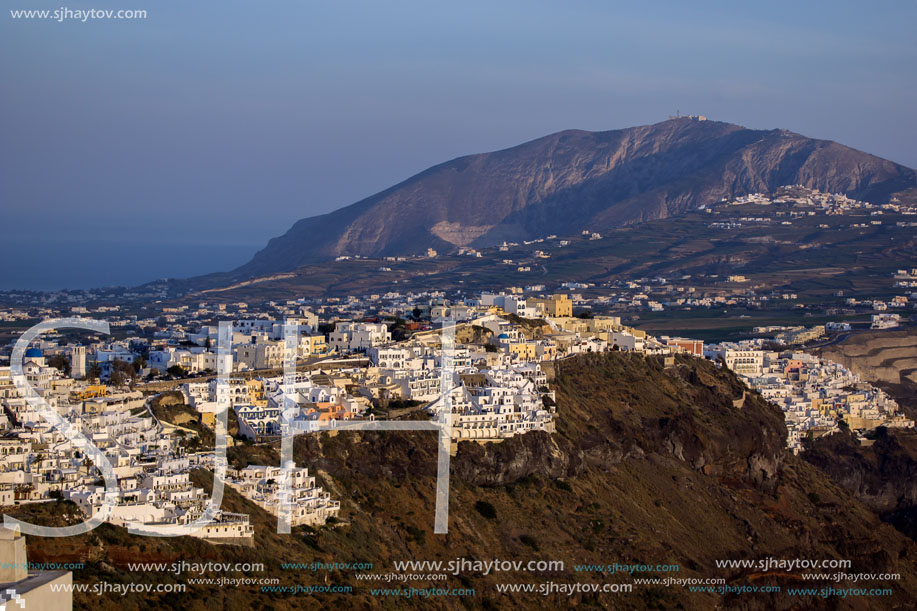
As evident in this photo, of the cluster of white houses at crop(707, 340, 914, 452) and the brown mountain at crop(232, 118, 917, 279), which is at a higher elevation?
the brown mountain at crop(232, 118, 917, 279)

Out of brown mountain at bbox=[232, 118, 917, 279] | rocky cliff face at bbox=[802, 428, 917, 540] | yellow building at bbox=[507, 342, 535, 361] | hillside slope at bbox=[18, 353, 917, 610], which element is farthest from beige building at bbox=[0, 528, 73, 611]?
brown mountain at bbox=[232, 118, 917, 279]

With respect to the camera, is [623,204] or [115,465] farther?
[623,204]

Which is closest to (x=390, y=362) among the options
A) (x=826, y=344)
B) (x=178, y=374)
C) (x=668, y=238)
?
(x=178, y=374)

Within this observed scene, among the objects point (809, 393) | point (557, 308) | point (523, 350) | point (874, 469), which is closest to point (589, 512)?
point (523, 350)

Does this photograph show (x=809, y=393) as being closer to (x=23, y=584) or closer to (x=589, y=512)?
(x=589, y=512)

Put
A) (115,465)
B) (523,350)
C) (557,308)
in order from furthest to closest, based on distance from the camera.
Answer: (557,308) < (523,350) < (115,465)

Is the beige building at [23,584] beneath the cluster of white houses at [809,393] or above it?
above

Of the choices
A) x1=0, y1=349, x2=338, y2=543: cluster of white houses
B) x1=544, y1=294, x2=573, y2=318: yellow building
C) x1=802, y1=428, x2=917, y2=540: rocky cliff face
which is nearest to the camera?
x1=0, y1=349, x2=338, y2=543: cluster of white houses

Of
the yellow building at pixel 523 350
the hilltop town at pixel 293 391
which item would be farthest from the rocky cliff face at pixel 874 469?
the yellow building at pixel 523 350

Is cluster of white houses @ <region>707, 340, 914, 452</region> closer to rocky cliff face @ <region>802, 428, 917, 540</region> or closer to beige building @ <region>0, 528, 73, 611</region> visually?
rocky cliff face @ <region>802, 428, 917, 540</region>

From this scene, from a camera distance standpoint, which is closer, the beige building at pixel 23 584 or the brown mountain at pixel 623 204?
the beige building at pixel 23 584

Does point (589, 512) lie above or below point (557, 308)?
below

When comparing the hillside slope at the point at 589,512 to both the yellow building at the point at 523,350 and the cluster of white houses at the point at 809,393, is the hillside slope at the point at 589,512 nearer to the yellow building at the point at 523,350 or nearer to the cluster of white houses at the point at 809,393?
the yellow building at the point at 523,350
